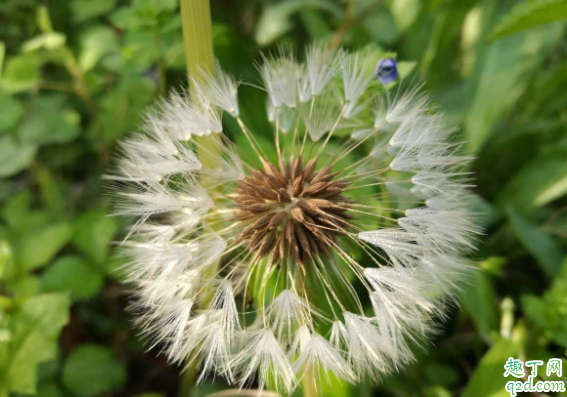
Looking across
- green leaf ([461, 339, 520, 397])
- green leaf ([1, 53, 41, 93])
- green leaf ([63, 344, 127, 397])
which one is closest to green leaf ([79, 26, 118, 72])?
green leaf ([1, 53, 41, 93])

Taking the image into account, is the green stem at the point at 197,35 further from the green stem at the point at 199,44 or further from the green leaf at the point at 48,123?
the green leaf at the point at 48,123

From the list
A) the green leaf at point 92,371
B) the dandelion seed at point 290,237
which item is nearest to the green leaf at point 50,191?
the green leaf at point 92,371

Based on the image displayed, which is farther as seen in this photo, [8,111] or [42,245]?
[8,111]

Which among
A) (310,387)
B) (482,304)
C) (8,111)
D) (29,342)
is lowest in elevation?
(310,387)

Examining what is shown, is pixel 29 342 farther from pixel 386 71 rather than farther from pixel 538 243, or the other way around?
pixel 538 243

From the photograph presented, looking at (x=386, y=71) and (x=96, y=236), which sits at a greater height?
(x=386, y=71)

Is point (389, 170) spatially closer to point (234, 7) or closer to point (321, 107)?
point (321, 107)

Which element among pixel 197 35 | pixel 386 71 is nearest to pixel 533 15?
pixel 386 71

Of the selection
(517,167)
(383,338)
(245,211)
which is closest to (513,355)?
(383,338)
